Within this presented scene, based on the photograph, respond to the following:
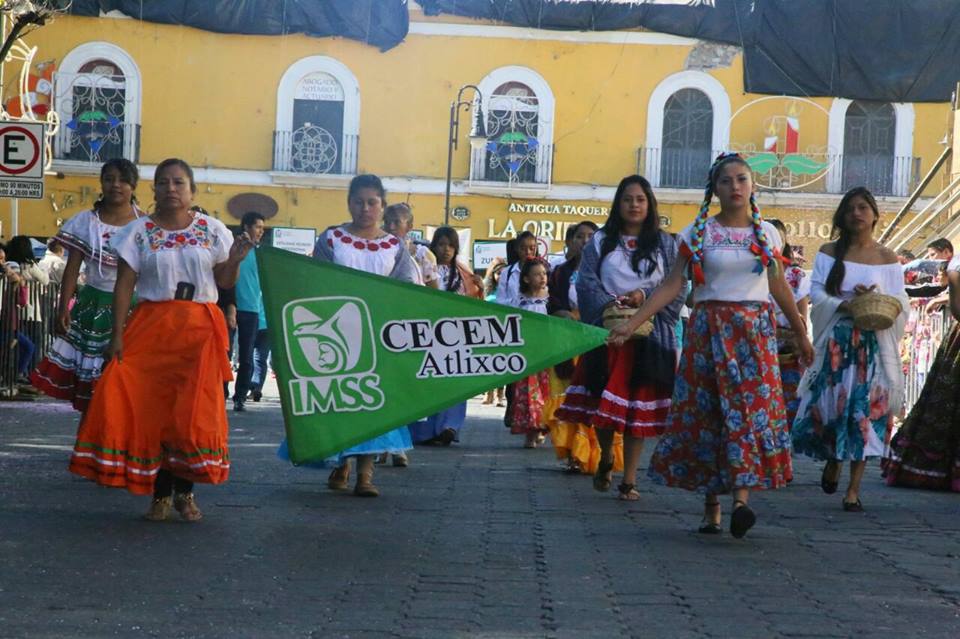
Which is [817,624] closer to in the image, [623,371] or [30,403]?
[623,371]

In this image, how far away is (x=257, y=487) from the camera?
10.5m

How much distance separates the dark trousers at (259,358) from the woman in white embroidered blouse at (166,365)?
10134mm

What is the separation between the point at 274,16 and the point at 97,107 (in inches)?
197

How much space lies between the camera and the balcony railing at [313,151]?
4403cm

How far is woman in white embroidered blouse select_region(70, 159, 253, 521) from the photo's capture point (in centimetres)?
855

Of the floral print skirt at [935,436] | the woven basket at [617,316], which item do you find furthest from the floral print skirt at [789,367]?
the woven basket at [617,316]

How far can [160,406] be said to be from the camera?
8.71 meters

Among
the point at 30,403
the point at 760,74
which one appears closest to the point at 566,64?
the point at 760,74

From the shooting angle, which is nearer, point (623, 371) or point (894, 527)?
point (894, 527)

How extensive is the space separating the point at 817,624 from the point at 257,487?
5075mm

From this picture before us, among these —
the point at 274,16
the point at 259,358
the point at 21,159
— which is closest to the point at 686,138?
the point at 274,16

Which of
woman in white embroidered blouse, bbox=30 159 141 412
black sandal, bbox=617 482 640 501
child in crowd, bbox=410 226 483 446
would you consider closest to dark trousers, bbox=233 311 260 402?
child in crowd, bbox=410 226 483 446

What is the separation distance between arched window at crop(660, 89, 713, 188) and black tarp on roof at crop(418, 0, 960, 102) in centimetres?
133

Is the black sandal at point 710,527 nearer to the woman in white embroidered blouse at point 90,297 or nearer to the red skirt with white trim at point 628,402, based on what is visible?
the red skirt with white trim at point 628,402
